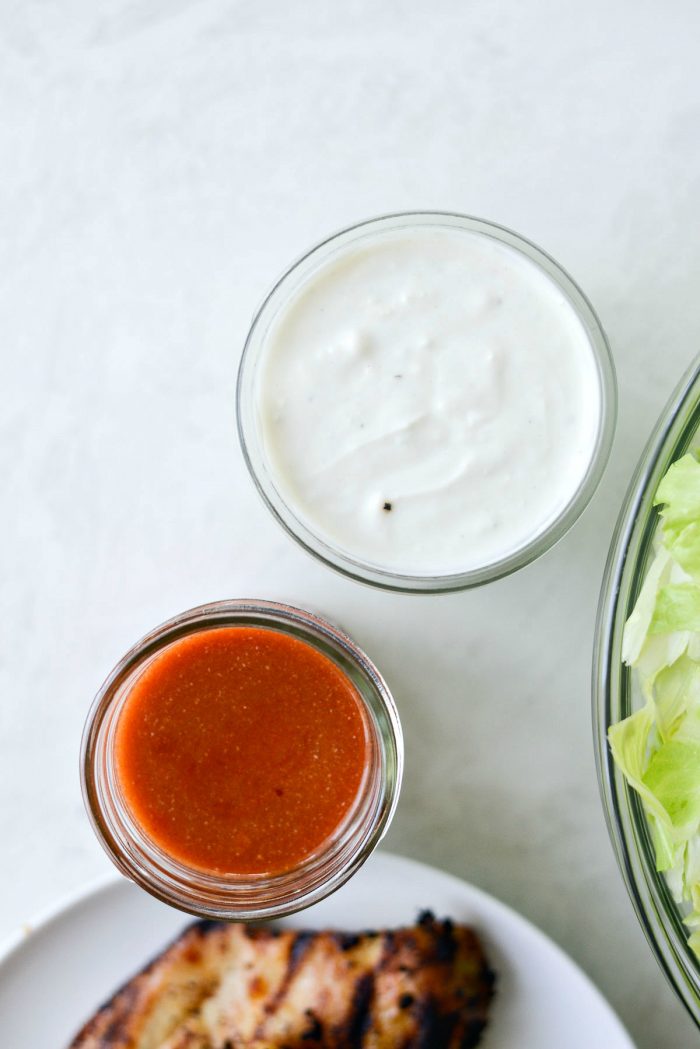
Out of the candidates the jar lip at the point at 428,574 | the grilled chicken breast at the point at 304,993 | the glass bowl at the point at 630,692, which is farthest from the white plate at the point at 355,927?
the jar lip at the point at 428,574

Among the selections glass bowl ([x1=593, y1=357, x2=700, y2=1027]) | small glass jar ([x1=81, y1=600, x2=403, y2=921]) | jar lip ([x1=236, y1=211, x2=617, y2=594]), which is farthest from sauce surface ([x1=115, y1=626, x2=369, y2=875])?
→ glass bowl ([x1=593, y1=357, x2=700, y2=1027])

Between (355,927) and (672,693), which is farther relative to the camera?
(355,927)

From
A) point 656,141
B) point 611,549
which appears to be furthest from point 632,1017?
point 656,141

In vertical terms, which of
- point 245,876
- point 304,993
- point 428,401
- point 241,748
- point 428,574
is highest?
point 428,401

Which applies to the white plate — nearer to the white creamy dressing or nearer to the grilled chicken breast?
the grilled chicken breast

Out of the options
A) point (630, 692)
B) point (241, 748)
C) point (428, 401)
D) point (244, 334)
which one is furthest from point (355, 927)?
point (244, 334)

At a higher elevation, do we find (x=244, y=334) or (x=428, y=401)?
(x=244, y=334)

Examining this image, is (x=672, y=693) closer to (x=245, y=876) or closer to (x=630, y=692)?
(x=630, y=692)
